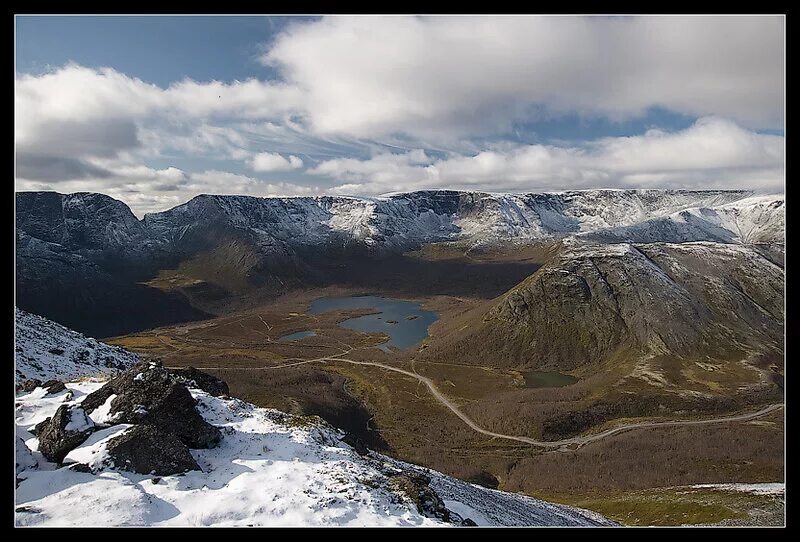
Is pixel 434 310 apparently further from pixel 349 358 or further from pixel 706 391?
pixel 706 391

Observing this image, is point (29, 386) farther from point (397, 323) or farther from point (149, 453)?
point (397, 323)

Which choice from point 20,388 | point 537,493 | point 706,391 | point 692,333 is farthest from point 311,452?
point 692,333

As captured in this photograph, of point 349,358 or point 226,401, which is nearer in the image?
point 226,401

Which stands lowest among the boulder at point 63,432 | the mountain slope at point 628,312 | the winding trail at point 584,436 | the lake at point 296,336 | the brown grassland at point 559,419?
the winding trail at point 584,436

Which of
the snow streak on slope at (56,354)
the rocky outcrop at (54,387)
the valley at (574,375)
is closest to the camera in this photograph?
the rocky outcrop at (54,387)

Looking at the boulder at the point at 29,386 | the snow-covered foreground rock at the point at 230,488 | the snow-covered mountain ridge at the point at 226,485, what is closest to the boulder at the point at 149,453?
the snow-covered mountain ridge at the point at 226,485

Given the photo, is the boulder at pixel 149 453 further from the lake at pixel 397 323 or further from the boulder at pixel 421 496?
the lake at pixel 397 323
